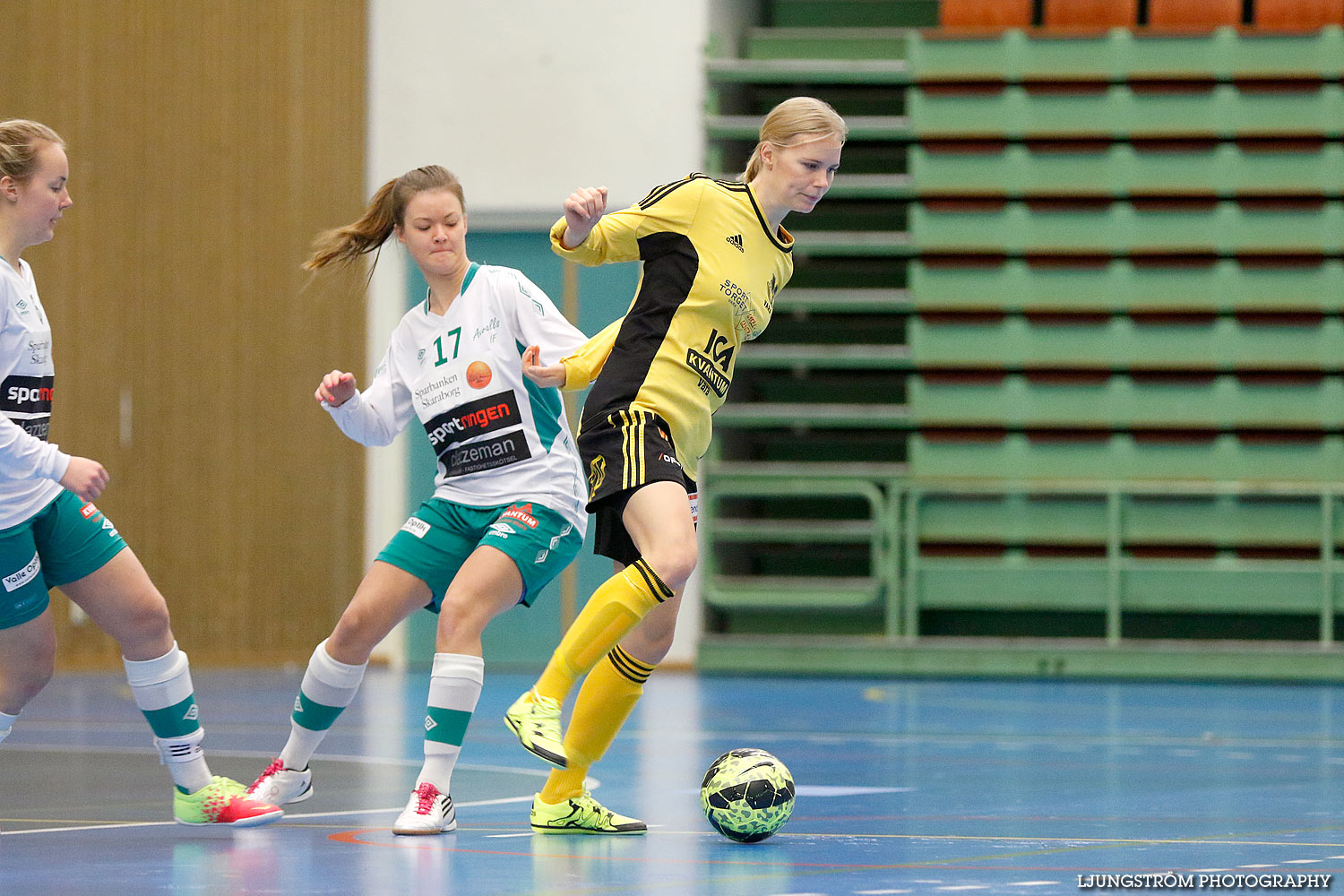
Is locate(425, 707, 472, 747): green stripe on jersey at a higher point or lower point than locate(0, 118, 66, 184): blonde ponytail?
lower

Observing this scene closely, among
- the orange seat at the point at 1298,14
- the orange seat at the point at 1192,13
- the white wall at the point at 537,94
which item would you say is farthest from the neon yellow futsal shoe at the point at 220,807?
the orange seat at the point at 1298,14

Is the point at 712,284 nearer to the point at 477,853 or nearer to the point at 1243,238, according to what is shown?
the point at 477,853

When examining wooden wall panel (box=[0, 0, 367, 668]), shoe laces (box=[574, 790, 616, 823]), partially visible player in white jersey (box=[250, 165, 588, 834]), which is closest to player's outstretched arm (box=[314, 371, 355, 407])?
partially visible player in white jersey (box=[250, 165, 588, 834])

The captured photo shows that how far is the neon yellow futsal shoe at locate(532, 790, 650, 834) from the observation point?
4191mm

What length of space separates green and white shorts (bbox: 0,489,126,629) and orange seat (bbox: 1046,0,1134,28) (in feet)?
28.3

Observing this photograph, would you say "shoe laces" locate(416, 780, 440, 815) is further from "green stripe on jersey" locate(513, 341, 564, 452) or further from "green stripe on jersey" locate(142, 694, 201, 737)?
"green stripe on jersey" locate(513, 341, 564, 452)

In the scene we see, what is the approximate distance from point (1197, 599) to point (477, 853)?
307 inches

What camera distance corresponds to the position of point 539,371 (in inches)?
163

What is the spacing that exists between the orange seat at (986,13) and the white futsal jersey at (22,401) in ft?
27.4

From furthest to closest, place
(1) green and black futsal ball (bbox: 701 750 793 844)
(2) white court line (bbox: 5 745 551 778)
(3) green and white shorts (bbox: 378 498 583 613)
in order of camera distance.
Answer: (2) white court line (bbox: 5 745 551 778) < (3) green and white shorts (bbox: 378 498 583 613) < (1) green and black futsal ball (bbox: 701 750 793 844)

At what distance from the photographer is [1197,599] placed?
10641 mm

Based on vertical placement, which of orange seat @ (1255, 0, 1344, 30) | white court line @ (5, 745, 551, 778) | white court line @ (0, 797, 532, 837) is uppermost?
orange seat @ (1255, 0, 1344, 30)

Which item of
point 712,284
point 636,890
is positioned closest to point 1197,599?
point 712,284

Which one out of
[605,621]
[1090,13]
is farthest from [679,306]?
[1090,13]
